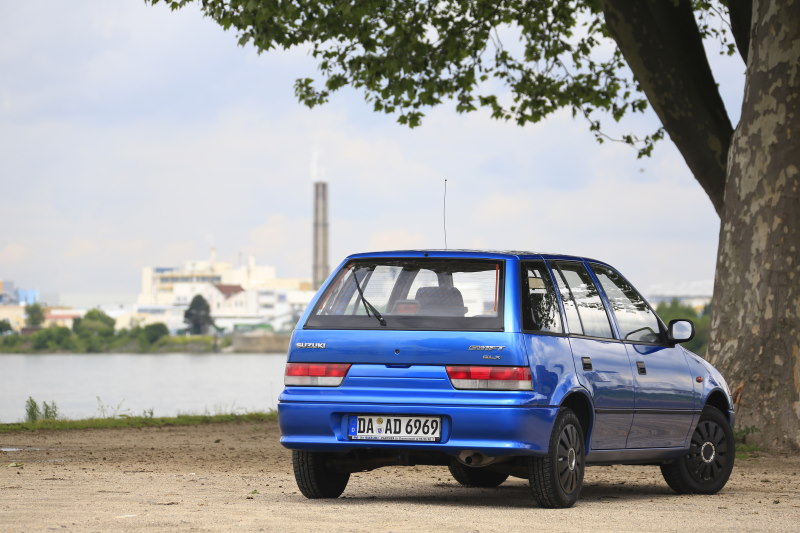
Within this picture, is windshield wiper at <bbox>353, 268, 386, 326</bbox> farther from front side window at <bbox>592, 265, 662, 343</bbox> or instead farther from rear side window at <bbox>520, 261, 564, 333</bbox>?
front side window at <bbox>592, 265, 662, 343</bbox>

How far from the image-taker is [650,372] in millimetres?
10719

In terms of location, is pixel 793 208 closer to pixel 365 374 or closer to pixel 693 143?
pixel 693 143

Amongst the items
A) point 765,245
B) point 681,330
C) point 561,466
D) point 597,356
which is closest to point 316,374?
point 561,466

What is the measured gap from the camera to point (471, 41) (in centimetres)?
2517

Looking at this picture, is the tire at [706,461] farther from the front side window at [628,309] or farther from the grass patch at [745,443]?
the grass patch at [745,443]

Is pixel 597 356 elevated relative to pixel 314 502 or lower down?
elevated

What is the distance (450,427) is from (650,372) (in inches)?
85.5

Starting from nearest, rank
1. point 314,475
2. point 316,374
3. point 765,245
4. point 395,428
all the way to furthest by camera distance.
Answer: point 395,428
point 316,374
point 314,475
point 765,245

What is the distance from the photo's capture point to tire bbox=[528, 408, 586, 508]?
9.33 meters

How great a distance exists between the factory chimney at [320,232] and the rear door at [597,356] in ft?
488

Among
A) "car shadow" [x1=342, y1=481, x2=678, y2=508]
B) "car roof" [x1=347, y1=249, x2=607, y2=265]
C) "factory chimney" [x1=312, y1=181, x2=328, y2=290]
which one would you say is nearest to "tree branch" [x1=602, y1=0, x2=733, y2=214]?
"car shadow" [x1=342, y1=481, x2=678, y2=508]

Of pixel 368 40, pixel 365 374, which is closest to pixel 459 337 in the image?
pixel 365 374

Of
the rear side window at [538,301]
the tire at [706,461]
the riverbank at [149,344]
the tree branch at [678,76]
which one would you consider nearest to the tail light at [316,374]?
the rear side window at [538,301]

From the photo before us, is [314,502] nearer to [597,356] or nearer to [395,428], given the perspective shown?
[395,428]
